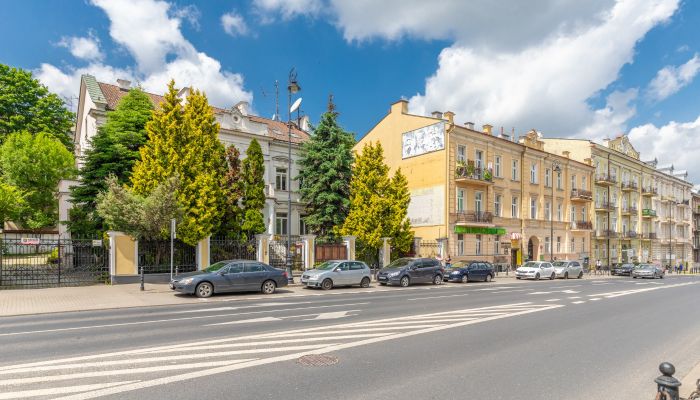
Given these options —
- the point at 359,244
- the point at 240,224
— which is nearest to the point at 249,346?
the point at 240,224

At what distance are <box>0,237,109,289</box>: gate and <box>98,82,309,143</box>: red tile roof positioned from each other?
13444 millimetres

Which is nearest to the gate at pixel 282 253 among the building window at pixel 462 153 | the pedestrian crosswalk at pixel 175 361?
the building window at pixel 462 153

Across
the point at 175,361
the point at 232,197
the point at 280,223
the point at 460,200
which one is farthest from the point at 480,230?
the point at 175,361

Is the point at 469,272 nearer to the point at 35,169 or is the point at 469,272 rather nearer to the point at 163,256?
the point at 163,256

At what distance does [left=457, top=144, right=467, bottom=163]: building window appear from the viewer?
121 feet

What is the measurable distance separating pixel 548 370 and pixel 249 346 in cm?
543

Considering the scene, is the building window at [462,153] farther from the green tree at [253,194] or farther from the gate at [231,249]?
the gate at [231,249]

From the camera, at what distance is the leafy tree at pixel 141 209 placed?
803 inches

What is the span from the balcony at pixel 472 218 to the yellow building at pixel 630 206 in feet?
61.5

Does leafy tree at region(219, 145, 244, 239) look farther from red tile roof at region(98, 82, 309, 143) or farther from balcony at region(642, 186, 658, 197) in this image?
balcony at region(642, 186, 658, 197)

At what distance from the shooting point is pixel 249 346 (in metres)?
8.37

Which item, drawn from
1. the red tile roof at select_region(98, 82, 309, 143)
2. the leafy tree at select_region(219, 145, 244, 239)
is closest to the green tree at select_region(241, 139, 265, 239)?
the leafy tree at select_region(219, 145, 244, 239)

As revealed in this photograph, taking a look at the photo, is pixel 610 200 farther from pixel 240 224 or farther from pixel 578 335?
pixel 578 335

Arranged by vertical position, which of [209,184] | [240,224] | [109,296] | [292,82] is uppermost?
[292,82]
